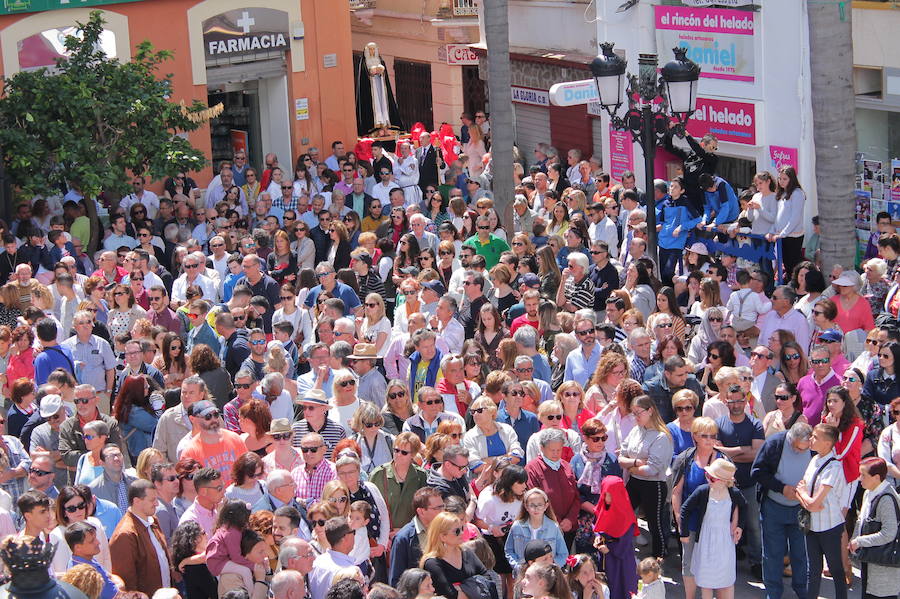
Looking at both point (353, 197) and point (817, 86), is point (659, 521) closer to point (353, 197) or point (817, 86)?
point (817, 86)

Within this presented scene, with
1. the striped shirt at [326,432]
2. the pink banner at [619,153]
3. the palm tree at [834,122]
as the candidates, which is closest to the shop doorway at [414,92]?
the pink banner at [619,153]

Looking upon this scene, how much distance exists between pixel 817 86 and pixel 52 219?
10212 millimetres

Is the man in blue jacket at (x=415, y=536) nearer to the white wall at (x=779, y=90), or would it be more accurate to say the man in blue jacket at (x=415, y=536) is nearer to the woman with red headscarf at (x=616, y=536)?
the woman with red headscarf at (x=616, y=536)

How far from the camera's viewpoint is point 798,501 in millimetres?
9555

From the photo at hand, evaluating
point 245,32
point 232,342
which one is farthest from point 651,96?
point 245,32

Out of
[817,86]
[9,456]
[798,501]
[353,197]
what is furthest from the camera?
[353,197]

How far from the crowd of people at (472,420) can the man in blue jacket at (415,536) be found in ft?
0.05

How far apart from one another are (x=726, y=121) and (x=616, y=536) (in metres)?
11.1

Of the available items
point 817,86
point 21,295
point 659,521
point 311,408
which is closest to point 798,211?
point 817,86

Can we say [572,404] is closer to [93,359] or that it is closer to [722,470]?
[722,470]

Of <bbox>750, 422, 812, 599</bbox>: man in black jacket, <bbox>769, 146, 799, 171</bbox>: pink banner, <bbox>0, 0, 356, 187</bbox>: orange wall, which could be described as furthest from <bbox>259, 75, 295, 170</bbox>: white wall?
<bbox>750, 422, 812, 599</bbox>: man in black jacket

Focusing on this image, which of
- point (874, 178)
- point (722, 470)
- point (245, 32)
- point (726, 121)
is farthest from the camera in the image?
point (245, 32)

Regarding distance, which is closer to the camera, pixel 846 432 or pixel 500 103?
pixel 846 432

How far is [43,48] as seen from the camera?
22219mm
